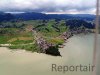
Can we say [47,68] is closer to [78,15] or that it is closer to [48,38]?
[48,38]

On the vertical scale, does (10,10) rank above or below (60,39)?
above

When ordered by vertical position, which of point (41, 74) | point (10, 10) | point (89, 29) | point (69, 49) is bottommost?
point (41, 74)

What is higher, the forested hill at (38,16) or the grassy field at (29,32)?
the forested hill at (38,16)

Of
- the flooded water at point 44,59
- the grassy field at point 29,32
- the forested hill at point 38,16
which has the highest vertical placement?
the forested hill at point 38,16

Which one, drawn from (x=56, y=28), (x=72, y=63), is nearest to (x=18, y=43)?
(x=56, y=28)

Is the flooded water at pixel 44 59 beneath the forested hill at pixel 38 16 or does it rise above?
beneath

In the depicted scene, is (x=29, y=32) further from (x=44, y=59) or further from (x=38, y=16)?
(x=44, y=59)

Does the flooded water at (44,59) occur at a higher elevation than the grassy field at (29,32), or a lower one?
lower

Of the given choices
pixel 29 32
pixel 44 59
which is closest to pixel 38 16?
pixel 29 32

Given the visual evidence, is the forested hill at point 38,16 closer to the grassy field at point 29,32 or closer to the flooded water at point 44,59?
the grassy field at point 29,32
